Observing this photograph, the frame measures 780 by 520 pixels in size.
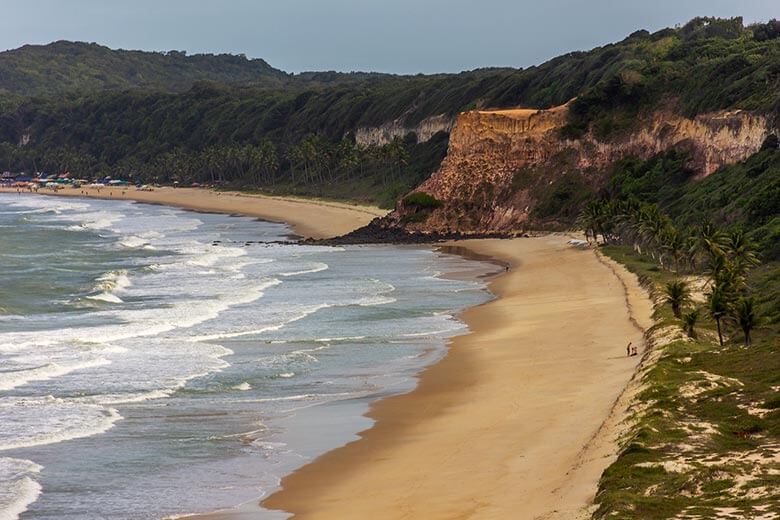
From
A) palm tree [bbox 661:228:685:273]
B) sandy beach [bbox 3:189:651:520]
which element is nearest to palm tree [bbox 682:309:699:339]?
sandy beach [bbox 3:189:651:520]

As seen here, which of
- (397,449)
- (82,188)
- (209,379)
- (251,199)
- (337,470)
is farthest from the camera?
(82,188)

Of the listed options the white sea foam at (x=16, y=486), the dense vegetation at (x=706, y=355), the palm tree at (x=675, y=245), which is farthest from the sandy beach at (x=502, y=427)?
the white sea foam at (x=16, y=486)

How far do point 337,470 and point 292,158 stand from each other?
440ft

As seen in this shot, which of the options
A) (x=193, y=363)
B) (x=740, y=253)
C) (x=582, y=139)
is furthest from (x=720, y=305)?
(x=582, y=139)

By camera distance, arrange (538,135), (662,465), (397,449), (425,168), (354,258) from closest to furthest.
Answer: (662,465), (397,449), (354,258), (538,135), (425,168)

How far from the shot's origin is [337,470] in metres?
28.6

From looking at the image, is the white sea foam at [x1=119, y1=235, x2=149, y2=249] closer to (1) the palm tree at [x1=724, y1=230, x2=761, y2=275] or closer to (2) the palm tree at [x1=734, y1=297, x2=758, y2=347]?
(1) the palm tree at [x1=724, y1=230, x2=761, y2=275]

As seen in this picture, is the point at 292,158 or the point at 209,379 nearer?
the point at 209,379

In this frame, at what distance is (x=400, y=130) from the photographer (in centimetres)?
15388

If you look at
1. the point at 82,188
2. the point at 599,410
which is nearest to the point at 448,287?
the point at 599,410

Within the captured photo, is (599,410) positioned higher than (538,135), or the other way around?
(538,135)

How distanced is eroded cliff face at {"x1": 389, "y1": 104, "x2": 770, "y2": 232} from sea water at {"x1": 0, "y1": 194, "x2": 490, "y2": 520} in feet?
50.8

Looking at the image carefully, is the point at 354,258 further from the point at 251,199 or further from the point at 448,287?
the point at 251,199

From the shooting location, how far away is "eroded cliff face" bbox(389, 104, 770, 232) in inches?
3775
